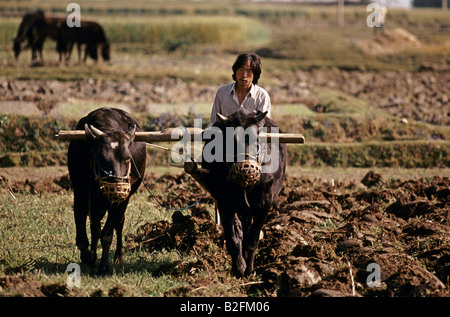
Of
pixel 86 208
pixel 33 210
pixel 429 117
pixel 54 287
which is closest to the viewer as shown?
pixel 54 287

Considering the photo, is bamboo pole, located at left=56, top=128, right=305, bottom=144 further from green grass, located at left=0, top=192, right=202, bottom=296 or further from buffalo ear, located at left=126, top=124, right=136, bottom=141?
green grass, located at left=0, top=192, right=202, bottom=296

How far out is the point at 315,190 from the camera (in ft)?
35.3

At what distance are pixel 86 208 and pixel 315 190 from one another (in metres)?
4.42

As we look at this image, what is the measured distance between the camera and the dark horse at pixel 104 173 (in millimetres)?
6461

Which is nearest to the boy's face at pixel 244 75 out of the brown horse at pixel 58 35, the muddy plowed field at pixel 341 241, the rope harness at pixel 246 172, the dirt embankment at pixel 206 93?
the rope harness at pixel 246 172

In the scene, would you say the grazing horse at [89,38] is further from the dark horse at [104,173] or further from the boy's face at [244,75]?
the boy's face at [244,75]

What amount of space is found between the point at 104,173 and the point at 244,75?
169cm

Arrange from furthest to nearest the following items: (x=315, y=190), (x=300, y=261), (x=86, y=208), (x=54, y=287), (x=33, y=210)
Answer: (x=315, y=190)
(x=33, y=210)
(x=86, y=208)
(x=300, y=261)
(x=54, y=287)

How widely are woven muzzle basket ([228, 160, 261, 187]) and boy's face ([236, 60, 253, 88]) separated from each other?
115 centimetres

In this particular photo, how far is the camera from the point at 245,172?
6.09m

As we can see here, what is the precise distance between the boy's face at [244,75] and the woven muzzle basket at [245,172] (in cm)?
115

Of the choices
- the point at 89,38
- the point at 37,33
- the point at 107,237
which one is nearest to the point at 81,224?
the point at 107,237
